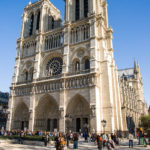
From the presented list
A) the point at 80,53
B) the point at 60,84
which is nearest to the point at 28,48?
the point at 80,53

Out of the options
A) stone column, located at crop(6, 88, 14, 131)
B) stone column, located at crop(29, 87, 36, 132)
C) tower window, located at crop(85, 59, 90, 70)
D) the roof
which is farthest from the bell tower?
the roof

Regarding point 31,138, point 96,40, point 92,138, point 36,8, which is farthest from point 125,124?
point 36,8

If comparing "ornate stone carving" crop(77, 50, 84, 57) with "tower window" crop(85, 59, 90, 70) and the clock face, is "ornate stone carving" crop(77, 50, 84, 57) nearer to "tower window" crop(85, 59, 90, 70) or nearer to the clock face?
"tower window" crop(85, 59, 90, 70)

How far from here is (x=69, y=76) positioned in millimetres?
28391

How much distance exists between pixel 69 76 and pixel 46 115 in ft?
26.1

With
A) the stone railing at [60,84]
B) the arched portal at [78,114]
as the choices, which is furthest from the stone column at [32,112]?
the arched portal at [78,114]

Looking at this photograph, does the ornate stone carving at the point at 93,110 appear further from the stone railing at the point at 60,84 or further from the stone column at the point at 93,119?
the stone railing at the point at 60,84

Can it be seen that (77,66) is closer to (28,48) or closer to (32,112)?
(32,112)

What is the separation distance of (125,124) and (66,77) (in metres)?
13.2

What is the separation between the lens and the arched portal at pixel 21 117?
3122 centimetres

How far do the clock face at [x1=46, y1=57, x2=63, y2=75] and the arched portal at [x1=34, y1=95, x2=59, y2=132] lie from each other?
16.7 feet

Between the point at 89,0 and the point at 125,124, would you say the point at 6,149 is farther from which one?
the point at 89,0

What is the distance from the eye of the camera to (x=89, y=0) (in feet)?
110

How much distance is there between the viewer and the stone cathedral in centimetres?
2622
